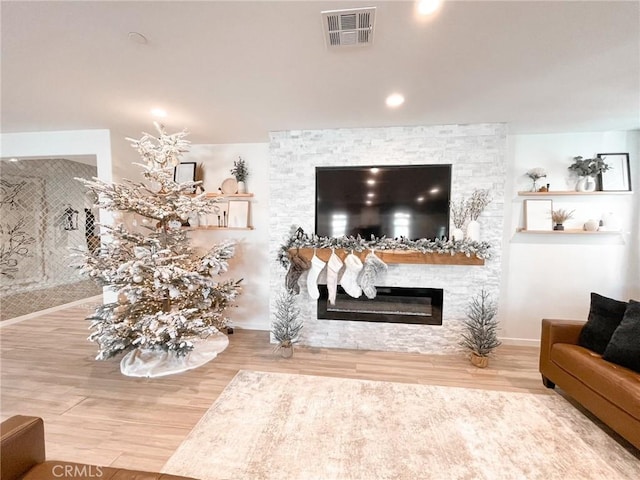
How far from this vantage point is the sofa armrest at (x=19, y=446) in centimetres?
92

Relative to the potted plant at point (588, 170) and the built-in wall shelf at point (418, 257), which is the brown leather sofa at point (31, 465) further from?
the potted plant at point (588, 170)

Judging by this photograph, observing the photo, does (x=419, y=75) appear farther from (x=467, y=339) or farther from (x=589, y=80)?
(x=467, y=339)

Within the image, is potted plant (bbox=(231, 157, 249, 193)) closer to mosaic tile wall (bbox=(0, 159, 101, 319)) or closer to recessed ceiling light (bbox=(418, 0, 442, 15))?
recessed ceiling light (bbox=(418, 0, 442, 15))

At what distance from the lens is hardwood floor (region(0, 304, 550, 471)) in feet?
5.56

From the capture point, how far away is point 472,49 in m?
1.60

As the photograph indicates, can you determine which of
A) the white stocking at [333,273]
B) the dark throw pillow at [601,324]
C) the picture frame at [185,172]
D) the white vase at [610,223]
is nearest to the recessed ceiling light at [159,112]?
the picture frame at [185,172]

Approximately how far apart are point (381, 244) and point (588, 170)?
244 centimetres

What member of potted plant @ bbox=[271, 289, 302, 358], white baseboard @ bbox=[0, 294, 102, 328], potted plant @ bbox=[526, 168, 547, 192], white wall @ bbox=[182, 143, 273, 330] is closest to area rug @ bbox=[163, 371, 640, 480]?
potted plant @ bbox=[271, 289, 302, 358]

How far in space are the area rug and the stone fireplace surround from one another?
30.9 inches

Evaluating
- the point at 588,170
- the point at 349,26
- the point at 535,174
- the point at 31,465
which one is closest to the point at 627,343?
the point at 535,174

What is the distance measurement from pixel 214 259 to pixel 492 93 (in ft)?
9.61

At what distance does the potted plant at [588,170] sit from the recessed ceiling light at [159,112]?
4.48 m

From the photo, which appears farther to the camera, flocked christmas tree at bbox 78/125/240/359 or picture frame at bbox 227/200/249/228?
picture frame at bbox 227/200/249/228

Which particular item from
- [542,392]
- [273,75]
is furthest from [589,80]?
[542,392]
